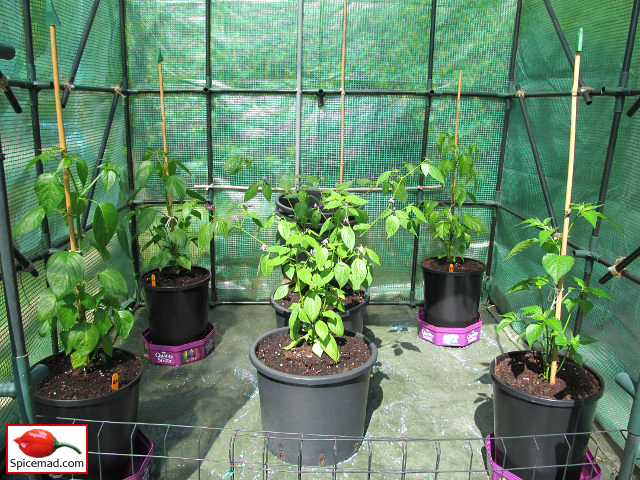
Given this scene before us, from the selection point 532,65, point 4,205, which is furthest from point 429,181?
point 4,205

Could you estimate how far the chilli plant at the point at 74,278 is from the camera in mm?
1866

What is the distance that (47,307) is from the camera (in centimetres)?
192

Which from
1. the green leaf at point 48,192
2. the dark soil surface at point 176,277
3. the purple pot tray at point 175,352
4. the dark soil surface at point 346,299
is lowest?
the purple pot tray at point 175,352

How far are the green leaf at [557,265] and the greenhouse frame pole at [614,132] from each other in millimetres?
690

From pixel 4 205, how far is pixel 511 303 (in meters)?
3.31

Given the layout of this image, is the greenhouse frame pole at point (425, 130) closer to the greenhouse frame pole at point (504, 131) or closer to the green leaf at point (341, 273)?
the greenhouse frame pole at point (504, 131)

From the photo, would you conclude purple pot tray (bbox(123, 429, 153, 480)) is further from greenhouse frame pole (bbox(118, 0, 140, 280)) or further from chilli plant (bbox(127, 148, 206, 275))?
greenhouse frame pole (bbox(118, 0, 140, 280))

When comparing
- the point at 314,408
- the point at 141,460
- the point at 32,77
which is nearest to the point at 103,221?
the point at 32,77

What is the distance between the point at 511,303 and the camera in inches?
149

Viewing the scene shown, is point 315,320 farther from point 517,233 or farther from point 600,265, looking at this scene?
point 517,233

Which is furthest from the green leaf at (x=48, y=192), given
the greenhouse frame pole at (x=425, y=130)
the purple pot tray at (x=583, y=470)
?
the greenhouse frame pole at (x=425, y=130)

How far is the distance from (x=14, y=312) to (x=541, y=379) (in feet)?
6.32

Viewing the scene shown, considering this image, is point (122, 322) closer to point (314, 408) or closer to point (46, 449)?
point (46, 449)

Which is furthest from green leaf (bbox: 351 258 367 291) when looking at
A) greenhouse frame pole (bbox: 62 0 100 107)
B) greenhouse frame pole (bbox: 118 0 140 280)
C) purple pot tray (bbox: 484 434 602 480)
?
greenhouse frame pole (bbox: 118 0 140 280)
